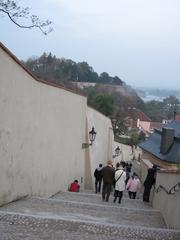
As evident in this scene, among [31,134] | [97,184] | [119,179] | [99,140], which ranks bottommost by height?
[97,184]

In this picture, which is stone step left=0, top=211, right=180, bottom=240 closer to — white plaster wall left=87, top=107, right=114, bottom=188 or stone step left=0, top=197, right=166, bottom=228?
stone step left=0, top=197, right=166, bottom=228

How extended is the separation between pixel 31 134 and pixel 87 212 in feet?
8.82

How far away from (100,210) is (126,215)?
2.44 ft

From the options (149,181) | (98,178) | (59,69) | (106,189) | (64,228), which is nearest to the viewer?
(64,228)

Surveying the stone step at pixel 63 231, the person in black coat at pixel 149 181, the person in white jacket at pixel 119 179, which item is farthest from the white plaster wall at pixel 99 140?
the stone step at pixel 63 231

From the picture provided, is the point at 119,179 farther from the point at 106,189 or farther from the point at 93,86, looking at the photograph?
the point at 93,86

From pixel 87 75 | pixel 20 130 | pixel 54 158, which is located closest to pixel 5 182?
pixel 20 130

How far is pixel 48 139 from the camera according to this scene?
15812 millimetres

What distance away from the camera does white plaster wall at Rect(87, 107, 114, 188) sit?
2806cm

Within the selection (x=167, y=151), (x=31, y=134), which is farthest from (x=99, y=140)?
(x=31, y=134)

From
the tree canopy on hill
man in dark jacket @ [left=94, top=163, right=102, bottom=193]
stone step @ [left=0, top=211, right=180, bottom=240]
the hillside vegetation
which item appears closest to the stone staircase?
stone step @ [left=0, top=211, right=180, bottom=240]

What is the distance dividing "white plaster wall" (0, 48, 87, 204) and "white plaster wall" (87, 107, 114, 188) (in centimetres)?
696

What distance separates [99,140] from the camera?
33.1 meters

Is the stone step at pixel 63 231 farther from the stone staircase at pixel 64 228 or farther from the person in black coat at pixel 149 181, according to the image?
the person in black coat at pixel 149 181
